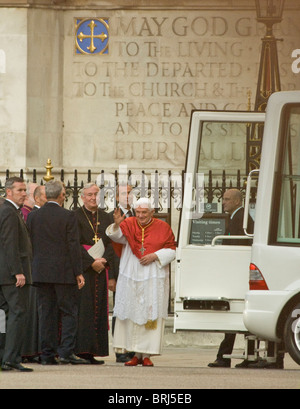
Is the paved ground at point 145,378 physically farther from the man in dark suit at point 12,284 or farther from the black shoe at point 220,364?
the black shoe at point 220,364

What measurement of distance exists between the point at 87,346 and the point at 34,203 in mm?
1668

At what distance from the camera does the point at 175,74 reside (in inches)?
949

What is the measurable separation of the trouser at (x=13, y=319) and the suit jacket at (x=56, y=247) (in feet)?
3.21

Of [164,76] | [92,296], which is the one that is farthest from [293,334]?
[164,76]

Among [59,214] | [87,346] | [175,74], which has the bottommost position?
[87,346]

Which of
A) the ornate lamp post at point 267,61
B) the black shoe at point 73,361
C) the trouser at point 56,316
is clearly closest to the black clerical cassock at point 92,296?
the black shoe at point 73,361

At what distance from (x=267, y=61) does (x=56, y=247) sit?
5.81m

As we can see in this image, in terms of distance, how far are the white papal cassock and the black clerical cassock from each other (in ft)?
1.39

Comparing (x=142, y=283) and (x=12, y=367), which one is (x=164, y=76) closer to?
(x=142, y=283)

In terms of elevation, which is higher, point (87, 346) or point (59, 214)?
point (59, 214)

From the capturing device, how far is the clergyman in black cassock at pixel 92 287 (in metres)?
16.1

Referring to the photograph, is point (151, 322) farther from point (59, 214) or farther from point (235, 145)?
point (235, 145)

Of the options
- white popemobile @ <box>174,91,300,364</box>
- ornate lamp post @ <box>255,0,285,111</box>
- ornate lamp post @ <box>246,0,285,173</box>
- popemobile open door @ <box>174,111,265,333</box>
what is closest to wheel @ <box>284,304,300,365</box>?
white popemobile @ <box>174,91,300,364</box>
